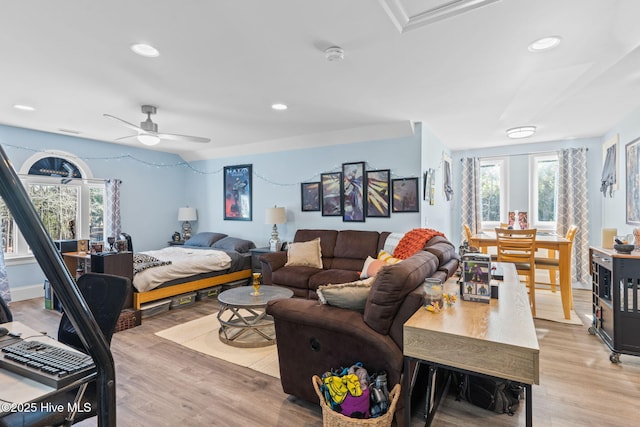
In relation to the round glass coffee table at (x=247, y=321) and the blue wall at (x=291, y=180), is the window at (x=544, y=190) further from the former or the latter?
the round glass coffee table at (x=247, y=321)

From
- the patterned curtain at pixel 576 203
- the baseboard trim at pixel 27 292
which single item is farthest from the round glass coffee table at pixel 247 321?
the patterned curtain at pixel 576 203

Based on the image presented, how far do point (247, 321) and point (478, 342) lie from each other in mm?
2505

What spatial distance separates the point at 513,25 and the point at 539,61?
29.1 inches

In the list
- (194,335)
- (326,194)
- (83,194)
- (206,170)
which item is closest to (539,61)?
(326,194)

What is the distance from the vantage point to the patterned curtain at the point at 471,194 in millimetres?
6465

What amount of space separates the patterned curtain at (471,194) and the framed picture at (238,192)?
4201 mm

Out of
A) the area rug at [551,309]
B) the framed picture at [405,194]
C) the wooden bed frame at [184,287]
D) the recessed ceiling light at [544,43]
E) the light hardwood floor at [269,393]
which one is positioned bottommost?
the light hardwood floor at [269,393]

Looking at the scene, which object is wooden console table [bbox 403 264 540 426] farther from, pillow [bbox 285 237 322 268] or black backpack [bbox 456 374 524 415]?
pillow [bbox 285 237 322 268]

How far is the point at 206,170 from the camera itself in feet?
22.5

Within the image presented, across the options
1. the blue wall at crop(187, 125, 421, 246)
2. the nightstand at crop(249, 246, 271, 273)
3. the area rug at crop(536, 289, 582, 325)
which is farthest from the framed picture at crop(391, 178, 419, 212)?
the nightstand at crop(249, 246, 271, 273)

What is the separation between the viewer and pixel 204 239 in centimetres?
622

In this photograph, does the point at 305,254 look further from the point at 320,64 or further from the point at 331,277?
the point at 320,64

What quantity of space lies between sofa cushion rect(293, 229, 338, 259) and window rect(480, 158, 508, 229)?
3.41 metres

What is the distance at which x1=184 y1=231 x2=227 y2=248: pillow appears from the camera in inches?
242
